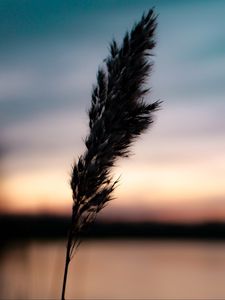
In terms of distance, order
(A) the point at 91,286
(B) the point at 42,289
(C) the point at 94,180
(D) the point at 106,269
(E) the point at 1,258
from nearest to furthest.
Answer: (C) the point at 94,180 < (B) the point at 42,289 < (E) the point at 1,258 < (A) the point at 91,286 < (D) the point at 106,269

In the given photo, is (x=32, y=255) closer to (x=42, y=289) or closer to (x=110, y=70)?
(x=42, y=289)

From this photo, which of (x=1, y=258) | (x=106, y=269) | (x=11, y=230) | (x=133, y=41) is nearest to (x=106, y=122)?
(x=133, y=41)

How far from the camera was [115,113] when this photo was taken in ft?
11.7

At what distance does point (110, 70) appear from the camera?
361cm

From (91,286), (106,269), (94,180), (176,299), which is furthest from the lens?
(106,269)

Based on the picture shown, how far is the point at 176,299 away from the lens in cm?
1419

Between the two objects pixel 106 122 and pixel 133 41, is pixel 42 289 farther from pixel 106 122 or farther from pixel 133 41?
pixel 133 41

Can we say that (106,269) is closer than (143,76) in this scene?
No

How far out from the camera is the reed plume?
3525 mm

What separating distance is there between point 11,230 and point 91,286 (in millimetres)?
11833

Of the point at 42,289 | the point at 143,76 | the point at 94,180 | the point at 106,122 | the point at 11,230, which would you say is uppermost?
the point at 143,76

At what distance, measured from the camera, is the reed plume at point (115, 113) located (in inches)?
139

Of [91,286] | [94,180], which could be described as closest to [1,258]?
[94,180]

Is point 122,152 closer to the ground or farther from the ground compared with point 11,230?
farther from the ground
